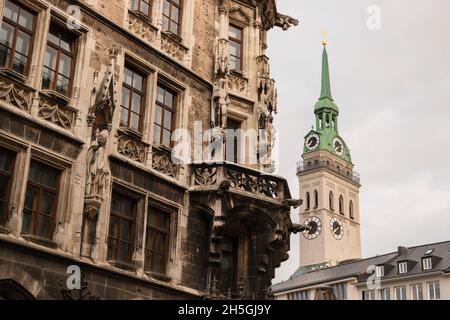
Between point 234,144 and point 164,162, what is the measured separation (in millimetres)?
3982

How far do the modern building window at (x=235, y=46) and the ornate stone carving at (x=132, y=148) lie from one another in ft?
20.2

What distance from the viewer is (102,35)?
20594 millimetres

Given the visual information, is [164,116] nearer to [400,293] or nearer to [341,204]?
[400,293]

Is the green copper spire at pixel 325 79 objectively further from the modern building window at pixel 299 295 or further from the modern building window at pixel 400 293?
the modern building window at pixel 400 293

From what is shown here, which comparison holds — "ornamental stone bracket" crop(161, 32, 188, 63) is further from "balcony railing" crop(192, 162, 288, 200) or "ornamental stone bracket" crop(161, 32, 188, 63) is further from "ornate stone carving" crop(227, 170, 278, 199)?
"ornate stone carving" crop(227, 170, 278, 199)

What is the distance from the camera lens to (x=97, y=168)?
18.8 meters

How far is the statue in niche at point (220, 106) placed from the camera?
23781 millimetres

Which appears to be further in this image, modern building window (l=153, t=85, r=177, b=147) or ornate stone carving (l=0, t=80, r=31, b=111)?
modern building window (l=153, t=85, r=177, b=147)

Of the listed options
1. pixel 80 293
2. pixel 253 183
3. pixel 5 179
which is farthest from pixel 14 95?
pixel 253 183

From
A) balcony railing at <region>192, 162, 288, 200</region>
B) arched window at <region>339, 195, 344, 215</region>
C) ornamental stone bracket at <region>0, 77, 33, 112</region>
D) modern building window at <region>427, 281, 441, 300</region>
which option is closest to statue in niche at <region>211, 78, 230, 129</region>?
balcony railing at <region>192, 162, 288, 200</region>

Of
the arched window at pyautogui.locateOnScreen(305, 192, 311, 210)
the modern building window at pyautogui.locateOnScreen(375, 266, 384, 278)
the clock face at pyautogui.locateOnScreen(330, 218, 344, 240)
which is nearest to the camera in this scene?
the modern building window at pyautogui.locateOnScreen(375, 266, 384, 278)

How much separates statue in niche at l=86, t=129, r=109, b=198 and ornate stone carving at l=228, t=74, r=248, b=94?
23.0ft

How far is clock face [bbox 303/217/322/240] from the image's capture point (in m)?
121
